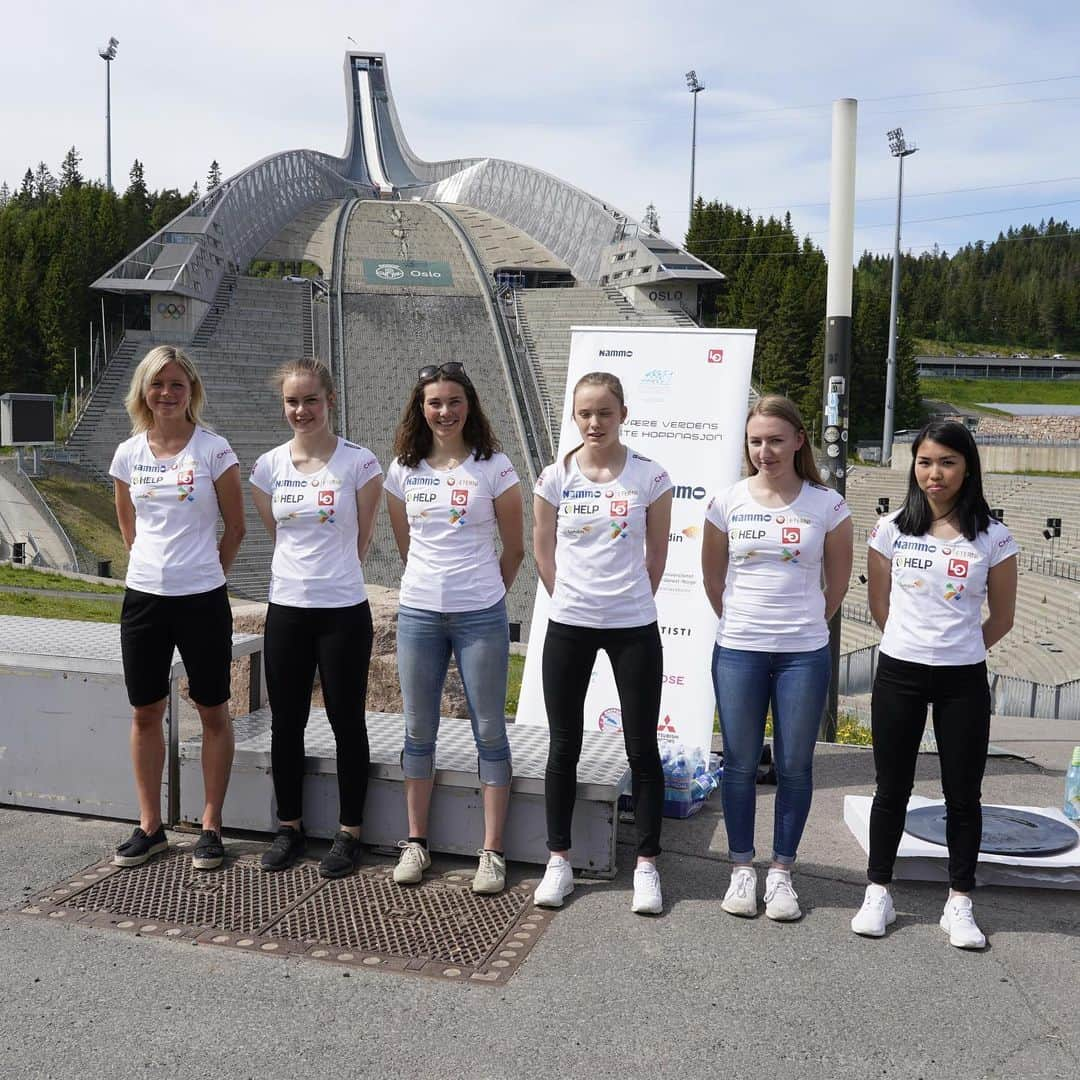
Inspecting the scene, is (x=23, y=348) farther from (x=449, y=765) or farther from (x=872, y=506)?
(x=449, y=765)

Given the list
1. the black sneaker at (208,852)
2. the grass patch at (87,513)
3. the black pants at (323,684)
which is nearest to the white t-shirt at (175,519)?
the black pants at (323,684)

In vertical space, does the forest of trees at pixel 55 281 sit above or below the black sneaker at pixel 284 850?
above

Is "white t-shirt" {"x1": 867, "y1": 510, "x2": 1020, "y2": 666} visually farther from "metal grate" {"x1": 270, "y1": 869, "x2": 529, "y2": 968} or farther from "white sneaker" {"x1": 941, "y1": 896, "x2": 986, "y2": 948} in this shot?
"metal grate" {"x1": 270, "y1": 869, "x2": 529, "y2": 968}

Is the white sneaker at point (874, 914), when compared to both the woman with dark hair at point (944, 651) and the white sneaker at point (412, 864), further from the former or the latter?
the white sneaker at point (412, 864)

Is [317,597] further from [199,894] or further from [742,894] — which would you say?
[742,894]

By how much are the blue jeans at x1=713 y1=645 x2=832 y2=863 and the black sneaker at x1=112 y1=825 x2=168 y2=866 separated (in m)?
2.28

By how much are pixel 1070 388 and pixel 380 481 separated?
9288 cm

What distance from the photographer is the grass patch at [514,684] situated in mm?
8659

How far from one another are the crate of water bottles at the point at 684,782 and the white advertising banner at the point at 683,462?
0.62ft

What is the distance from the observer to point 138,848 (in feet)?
14.6

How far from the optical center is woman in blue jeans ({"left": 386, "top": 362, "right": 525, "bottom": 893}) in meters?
4.25

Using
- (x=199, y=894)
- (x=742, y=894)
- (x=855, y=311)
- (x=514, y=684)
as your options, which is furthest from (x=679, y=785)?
(x=855, y=311)

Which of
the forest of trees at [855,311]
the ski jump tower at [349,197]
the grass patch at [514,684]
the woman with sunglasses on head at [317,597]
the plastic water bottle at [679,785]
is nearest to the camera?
the woman with sunglasses on head at [317,597]

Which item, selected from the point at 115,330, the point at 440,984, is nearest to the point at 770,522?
the point at 440,984
